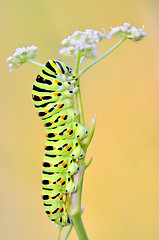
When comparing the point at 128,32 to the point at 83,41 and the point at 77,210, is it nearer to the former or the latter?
the point at 83,41

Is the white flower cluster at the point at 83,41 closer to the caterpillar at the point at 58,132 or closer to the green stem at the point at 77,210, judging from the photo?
the caterpillar at the point at 58,132

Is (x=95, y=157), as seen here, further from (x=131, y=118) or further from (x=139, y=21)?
(x=139, y=21)

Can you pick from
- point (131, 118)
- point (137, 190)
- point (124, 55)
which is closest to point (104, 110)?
point (131, 118)

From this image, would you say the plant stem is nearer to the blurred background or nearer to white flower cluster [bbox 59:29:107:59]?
white flower cluster [bbox 59:29:107:59]

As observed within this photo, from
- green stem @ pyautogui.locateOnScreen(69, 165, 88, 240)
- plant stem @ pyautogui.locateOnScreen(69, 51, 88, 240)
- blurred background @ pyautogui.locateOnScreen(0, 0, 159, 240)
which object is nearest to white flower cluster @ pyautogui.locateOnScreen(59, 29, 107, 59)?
plant stem @ pyautogui.locateOnScreen(69, 51, 88, 240)

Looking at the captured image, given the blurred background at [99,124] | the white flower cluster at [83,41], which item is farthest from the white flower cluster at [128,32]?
the blurred background at [99,124]
